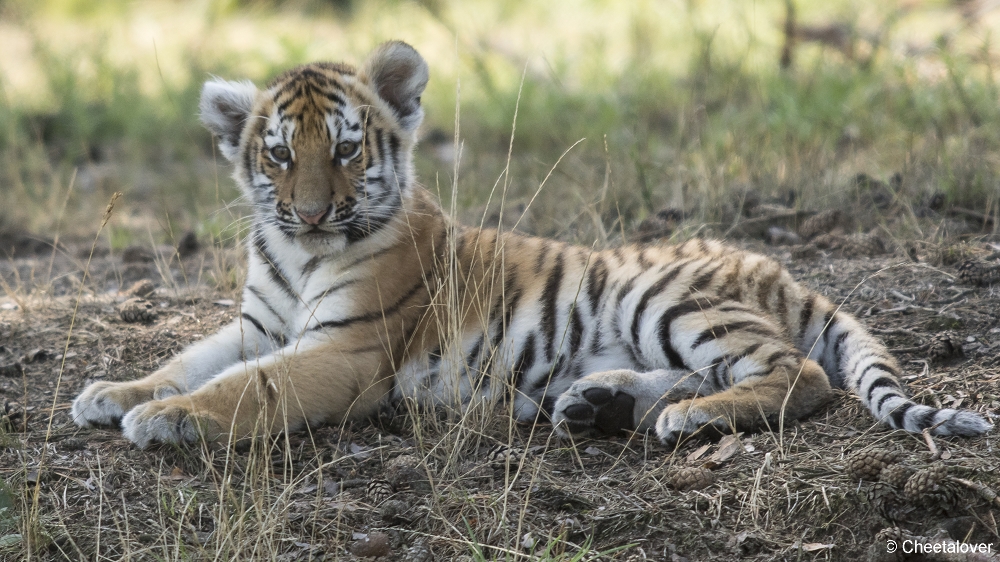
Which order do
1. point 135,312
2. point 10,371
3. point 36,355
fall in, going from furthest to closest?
point 135,312, point 36,355, point 10,371

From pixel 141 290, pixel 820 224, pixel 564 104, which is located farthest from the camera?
pixel 564 104

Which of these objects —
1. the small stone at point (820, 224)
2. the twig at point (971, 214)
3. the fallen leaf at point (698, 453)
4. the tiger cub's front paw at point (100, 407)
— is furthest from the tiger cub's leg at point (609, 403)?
the twig at point (971, 214)

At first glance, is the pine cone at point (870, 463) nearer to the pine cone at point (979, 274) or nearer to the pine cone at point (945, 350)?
the pine cone at point (945, 350)

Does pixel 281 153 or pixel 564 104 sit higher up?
pixel 281 153

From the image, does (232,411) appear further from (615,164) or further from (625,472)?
(615,164)

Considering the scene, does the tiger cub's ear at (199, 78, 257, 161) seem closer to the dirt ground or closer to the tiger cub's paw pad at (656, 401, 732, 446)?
the dirt ground

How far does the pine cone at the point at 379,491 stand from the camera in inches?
109

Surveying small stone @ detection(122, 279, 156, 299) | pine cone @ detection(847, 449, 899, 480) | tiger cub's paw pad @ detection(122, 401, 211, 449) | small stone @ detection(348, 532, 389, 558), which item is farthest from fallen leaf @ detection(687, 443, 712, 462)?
small stone @ detection(122, 279, 156, 299)

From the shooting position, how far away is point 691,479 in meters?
2.72

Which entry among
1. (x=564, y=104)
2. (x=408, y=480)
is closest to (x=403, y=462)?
(x=408, y=480)

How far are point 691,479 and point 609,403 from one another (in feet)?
1.79

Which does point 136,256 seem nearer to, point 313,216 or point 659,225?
point 313,216

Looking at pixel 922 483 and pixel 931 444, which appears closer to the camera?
pixel 922 483

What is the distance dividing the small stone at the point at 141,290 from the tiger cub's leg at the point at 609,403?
2.48m
